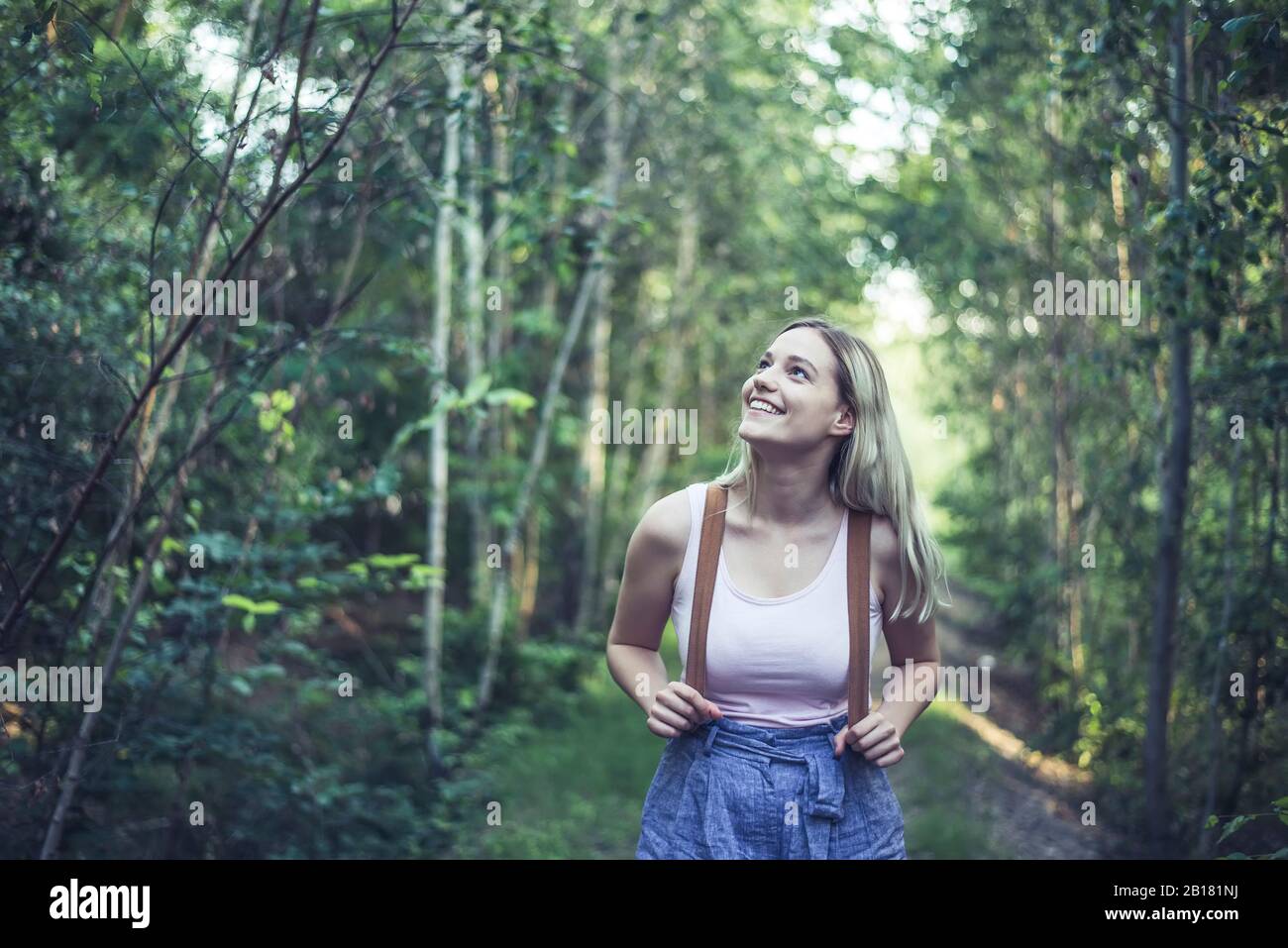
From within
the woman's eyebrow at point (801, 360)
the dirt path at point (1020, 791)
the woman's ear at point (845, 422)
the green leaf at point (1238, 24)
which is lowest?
the dirt path at point (1020, 791)

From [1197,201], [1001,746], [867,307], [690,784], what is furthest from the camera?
[867,307]

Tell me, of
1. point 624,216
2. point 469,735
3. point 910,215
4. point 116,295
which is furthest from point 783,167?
point 116,295

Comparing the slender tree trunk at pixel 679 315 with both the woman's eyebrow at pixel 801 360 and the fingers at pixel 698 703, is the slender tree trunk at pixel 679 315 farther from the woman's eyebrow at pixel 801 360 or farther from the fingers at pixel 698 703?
the fingers at pixel 698 703

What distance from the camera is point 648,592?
8.38 feet

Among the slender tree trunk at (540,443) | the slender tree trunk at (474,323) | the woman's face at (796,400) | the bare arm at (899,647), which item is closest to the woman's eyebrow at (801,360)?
the woman's face at (796,400)

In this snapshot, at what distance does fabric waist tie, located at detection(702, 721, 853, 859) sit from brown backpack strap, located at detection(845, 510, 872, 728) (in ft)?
0.31

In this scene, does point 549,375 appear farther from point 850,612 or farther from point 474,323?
point 850,612

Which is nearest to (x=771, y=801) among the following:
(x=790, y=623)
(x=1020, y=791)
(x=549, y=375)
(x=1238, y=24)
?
(x=790, y=623)

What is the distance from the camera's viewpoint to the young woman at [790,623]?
2.37 metres

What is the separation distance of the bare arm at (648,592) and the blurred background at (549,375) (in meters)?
0.70

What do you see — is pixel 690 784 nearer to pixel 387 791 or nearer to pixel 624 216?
pixel 624 216

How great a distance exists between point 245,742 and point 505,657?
478 centimetres

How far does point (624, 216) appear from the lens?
15.9 feet

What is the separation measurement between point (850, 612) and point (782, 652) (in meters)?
0.17
